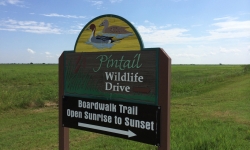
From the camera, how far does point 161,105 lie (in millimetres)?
3010

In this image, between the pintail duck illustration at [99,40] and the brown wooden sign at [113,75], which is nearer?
the brown wooden sign at [113,75]

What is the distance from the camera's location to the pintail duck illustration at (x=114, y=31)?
10.8 feet

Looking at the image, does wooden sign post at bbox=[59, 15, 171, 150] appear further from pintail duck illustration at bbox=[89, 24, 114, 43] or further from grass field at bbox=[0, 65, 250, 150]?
grass field at bbox=[0, 65, 250, 150]

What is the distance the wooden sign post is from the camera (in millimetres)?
3031

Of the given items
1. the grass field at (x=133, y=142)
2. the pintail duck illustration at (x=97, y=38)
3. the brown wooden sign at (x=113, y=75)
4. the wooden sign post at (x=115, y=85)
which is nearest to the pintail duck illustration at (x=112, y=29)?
the wooden sign post at (x=115, y=85)

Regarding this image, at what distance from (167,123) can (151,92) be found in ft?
1.41

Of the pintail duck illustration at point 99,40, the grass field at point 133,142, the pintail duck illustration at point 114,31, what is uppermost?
the pintail duck illustration at point 114,31

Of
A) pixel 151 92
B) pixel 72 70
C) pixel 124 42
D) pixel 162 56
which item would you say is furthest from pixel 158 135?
pixel 72 70

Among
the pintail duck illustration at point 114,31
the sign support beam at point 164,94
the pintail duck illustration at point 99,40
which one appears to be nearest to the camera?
the sign support beam at point 164,94

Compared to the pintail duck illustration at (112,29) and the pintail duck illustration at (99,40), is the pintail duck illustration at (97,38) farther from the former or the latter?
the pintail duck illustration at (112,29)

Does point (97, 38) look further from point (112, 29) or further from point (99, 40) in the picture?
point (112, 29)

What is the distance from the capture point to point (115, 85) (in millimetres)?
3410

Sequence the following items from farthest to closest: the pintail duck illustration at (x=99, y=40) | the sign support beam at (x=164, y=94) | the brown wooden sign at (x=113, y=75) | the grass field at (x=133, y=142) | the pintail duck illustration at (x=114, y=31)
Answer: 1. the grass field at (x=133, y=142)
2. the pintail duck illustration at (x=99, y=40)
3. the pintail duck illustration at (x=114, y=31)
4. the brown wooden sign at (x=113, y=75)
5. the sign support beam at (x=164, y=94)

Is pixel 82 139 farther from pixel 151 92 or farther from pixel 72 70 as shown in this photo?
pixel 151 92
